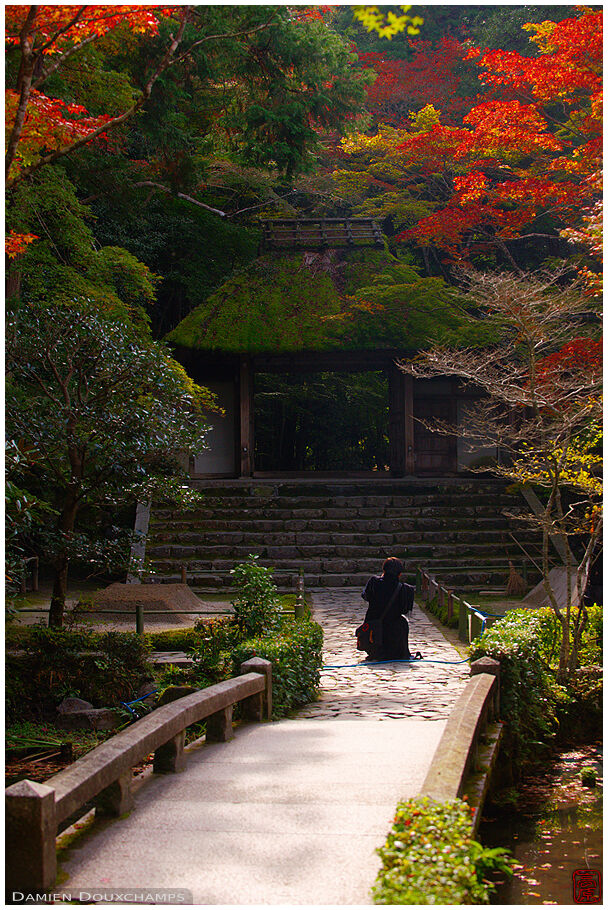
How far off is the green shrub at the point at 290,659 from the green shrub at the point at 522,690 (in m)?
1.68

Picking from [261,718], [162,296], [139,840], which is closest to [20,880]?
[139,840]

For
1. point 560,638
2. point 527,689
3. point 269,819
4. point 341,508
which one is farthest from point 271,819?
point 341,508

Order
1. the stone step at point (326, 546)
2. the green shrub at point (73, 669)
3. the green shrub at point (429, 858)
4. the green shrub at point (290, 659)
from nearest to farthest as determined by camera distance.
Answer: the green shrub at point (429, 858), the green shrub at point (290, 659), the green shrub at point (73, 669), the stone step at point (326, 546)

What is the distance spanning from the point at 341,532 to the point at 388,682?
862cm

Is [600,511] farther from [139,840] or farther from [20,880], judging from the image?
[20,880]

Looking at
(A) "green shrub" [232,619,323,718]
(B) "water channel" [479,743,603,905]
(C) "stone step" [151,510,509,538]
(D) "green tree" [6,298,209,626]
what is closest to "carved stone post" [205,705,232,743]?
(A) "green shrub" [232,619,323,718]

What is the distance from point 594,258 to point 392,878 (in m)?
17.9

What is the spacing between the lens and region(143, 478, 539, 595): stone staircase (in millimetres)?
15844

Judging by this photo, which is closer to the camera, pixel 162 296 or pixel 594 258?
pixel 594 258

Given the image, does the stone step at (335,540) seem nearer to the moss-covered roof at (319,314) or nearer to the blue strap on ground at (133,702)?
the moss-covered roof at (319,314)

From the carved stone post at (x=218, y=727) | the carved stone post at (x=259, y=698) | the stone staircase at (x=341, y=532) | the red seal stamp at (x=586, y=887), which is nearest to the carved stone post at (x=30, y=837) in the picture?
the carved stone post at (x=218, y=727)

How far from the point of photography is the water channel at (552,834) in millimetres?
4945

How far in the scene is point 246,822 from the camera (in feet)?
13.8

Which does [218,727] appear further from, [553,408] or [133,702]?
[553,408]
